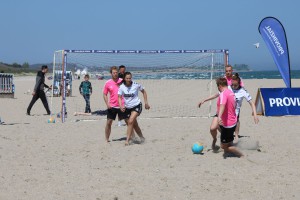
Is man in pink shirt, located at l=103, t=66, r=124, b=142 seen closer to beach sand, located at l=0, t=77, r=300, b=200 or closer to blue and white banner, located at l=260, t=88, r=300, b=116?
beach sand, located at l=0, t=77, r=300, b=200

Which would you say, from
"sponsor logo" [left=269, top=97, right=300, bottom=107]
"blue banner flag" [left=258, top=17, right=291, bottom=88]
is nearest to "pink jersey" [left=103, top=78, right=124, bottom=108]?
"sponsor logo" [left=269, top=97, right=300, bottom=107]

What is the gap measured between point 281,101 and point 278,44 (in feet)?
5.36

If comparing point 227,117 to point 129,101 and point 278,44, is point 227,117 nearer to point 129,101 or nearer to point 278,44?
point 129,101

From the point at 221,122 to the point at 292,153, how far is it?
1439 mm

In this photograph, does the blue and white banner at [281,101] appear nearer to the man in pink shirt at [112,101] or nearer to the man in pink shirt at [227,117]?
the man in pink shirt at [112,101]

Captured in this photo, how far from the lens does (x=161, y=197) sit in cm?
541

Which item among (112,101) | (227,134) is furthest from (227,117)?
(112,101)

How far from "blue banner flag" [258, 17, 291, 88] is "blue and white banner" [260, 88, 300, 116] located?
351mm

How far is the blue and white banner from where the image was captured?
13719 millimetres

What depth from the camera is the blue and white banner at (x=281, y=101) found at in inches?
540

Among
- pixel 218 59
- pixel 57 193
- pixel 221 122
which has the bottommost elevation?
pixel 57 193

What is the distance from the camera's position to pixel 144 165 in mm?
7117

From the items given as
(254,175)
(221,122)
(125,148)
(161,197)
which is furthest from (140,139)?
(161,197)

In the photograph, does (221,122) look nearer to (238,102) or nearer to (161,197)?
(238,102)
